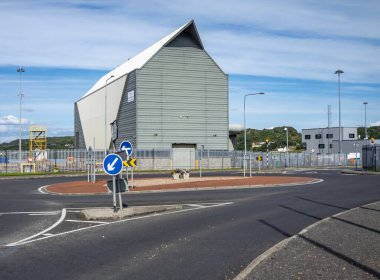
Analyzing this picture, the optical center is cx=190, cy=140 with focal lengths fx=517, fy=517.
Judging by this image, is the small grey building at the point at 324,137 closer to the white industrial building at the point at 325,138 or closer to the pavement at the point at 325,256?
the white industrial building at the point at 325,138

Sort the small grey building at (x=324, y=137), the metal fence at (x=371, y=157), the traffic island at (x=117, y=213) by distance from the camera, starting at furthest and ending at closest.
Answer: the small grey building at (x=324, y=137) < the metal fence at (x=371, y=157) < the traffic island at (x=117, y=213)

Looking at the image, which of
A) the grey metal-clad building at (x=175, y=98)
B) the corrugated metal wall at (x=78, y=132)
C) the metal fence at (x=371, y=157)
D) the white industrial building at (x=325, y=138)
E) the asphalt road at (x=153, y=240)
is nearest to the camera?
the asphalt road at (x=153, y=240)

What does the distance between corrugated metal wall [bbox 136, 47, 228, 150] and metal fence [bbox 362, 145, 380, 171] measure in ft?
64.2

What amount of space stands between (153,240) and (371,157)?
149 ft

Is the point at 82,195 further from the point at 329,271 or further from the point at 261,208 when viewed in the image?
the point at 329,271

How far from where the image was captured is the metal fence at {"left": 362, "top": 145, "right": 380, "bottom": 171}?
49.9 m

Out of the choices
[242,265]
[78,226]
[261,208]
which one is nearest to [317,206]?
[261,208]

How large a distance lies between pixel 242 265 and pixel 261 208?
29.4ft

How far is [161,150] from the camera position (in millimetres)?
61375

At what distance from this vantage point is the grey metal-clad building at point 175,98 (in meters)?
62.1

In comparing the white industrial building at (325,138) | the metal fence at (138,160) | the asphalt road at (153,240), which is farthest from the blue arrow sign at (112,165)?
the white industrial building at (325,138)

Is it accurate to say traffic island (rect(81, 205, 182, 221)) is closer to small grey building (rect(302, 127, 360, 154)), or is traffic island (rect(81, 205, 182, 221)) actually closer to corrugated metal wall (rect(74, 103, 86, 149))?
corrugated metal wall (rect(74, 103, 86, 149))

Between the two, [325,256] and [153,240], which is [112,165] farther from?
[325,256]

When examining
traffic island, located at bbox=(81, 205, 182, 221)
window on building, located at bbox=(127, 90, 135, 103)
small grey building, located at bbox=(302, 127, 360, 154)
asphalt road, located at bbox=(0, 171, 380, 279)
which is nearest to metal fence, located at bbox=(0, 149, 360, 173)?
window on building, located at bbox=(127, 90, 135, 103)
